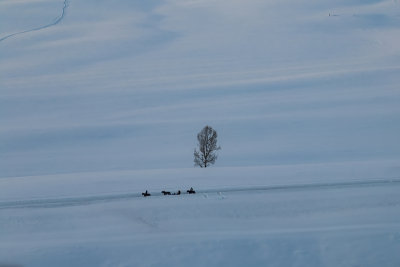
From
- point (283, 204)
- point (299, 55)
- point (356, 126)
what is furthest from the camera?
point (299, 55)

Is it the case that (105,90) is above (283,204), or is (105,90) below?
above

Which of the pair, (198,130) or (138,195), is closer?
(138,195)

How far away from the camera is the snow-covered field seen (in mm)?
4254

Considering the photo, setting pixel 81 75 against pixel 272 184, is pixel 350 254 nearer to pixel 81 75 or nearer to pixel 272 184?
pixel 272 184

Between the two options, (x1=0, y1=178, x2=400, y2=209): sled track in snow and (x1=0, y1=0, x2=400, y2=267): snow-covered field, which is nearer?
(x1=0, y1=0, x2=400, y2=267): snow-covered field

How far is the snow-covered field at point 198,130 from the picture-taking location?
→ 167 inches

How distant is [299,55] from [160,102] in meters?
12.9

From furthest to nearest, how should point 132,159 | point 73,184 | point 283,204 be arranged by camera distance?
point 132,159 → point 73,184 → point 283,204

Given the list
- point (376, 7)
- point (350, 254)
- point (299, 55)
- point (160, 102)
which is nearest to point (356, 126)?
point (160, 102)

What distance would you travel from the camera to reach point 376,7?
4894 cm

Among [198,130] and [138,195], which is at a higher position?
[198,130]

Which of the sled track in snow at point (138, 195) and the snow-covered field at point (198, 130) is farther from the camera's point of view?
the sled track in snow at point (138, 195)

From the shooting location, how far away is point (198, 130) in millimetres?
21250

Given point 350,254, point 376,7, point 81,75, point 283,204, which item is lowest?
point 350,254
